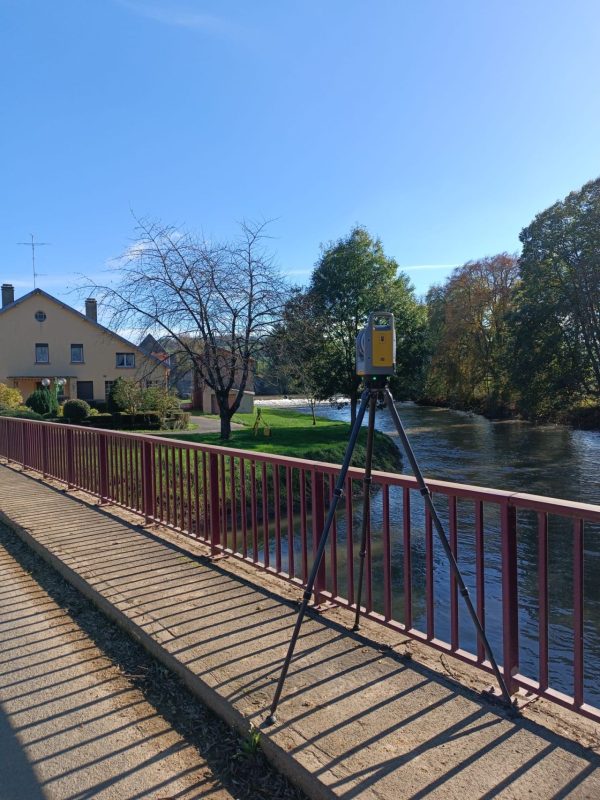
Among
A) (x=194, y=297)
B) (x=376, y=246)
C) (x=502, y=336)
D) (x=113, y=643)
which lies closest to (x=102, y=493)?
(x=113, y=643)

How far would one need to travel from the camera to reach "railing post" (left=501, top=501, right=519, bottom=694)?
2.65 m

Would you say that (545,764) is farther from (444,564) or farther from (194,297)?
(194,297)

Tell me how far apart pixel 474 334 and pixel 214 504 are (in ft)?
124

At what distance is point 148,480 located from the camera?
611 cm

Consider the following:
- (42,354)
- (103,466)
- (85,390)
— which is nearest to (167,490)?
(103,466)

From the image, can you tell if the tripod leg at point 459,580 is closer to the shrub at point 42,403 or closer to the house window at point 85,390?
the shrub at point 42,403

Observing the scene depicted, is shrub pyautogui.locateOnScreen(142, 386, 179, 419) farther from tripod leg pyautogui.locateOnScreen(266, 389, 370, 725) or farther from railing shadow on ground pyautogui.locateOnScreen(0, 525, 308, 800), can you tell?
tripod leg pyautogui.locateOnScreen(266, 389, 370, 725)

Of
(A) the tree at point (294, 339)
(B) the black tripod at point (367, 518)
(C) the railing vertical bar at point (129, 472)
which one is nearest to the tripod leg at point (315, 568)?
(B) the black tripod at point (367, 518)

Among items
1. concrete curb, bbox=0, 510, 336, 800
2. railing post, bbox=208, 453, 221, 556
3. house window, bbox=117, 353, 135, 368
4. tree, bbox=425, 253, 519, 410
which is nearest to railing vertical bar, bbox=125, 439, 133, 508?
concrete curb, bbox=0, 510, 336, 800

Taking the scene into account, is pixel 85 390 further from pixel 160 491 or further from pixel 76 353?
pixel 160 491

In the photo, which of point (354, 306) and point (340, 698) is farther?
point (354, 306)

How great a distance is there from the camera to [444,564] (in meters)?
→ 8.66

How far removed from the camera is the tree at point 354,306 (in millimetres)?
24219

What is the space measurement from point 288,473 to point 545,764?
85.9 inches
